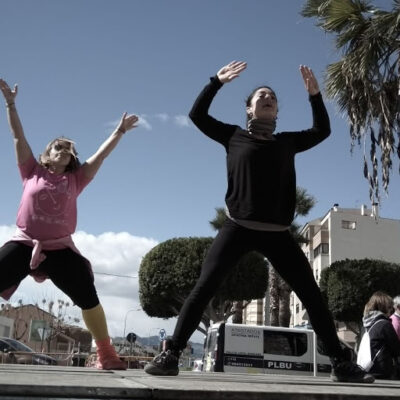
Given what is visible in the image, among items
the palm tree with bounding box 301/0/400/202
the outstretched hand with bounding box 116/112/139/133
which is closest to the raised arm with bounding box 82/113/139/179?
the outstretched hand with bounding box 116/112/139/133

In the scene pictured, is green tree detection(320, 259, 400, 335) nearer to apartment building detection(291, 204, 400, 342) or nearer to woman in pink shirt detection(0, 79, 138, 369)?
apartment building detection(291, 204, 400, 342)

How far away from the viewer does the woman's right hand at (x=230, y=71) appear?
12.5 ft

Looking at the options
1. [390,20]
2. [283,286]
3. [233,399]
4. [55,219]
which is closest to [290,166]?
[55,219]

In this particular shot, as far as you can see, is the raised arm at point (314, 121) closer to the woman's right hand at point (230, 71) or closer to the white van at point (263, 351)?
the woman's right hand at point (230, 71)

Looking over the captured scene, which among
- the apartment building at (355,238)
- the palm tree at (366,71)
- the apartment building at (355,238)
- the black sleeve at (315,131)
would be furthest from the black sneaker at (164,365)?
the apartment building at (355,238)

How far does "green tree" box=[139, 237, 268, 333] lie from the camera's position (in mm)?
34188

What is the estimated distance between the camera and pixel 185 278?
34062 millimetres

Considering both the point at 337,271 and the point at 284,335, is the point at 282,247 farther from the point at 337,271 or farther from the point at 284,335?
the point at 337,271

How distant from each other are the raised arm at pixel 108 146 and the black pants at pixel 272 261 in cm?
120

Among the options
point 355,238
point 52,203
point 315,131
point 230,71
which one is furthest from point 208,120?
point 355,238

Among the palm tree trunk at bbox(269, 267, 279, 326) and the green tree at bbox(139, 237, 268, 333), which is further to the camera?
the green tree at bbox(139, 237, 268, 333)

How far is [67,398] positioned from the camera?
1.84 m

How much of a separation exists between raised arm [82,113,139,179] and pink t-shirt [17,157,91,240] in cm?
12

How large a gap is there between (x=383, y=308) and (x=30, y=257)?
3.89 m
